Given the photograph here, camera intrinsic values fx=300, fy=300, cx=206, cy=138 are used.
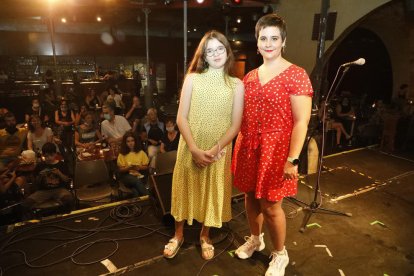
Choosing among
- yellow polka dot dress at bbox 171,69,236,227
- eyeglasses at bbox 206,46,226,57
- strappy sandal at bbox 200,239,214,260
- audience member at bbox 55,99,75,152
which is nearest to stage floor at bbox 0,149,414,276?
strappy sandal at bbox 200,239,214,260

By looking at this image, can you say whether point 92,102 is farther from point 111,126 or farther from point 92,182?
point 92,182

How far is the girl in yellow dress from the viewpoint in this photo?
7.43ft

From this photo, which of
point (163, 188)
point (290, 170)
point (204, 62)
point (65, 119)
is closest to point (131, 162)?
point (163, 188)

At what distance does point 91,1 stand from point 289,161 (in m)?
7.99

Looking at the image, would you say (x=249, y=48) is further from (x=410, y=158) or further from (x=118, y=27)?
(x=410, y=158)

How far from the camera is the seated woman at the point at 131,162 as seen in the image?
4.29 metres

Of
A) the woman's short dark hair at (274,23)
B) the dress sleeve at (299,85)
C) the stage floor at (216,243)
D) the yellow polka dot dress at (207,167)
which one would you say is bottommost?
the stage floor at (216,243)

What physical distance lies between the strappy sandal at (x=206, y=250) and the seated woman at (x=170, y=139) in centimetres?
306

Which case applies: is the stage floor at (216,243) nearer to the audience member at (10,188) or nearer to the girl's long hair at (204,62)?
the audience member at (10,188)

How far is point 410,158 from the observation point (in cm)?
576

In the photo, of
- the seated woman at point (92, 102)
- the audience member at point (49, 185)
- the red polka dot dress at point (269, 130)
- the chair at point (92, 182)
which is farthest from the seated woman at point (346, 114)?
the seated woman at point (92, 102)

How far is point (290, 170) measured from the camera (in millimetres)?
2090

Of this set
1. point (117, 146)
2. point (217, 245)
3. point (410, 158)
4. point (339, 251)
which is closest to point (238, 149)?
point (217, 245)

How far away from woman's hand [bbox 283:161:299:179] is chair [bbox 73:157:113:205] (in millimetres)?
2714
